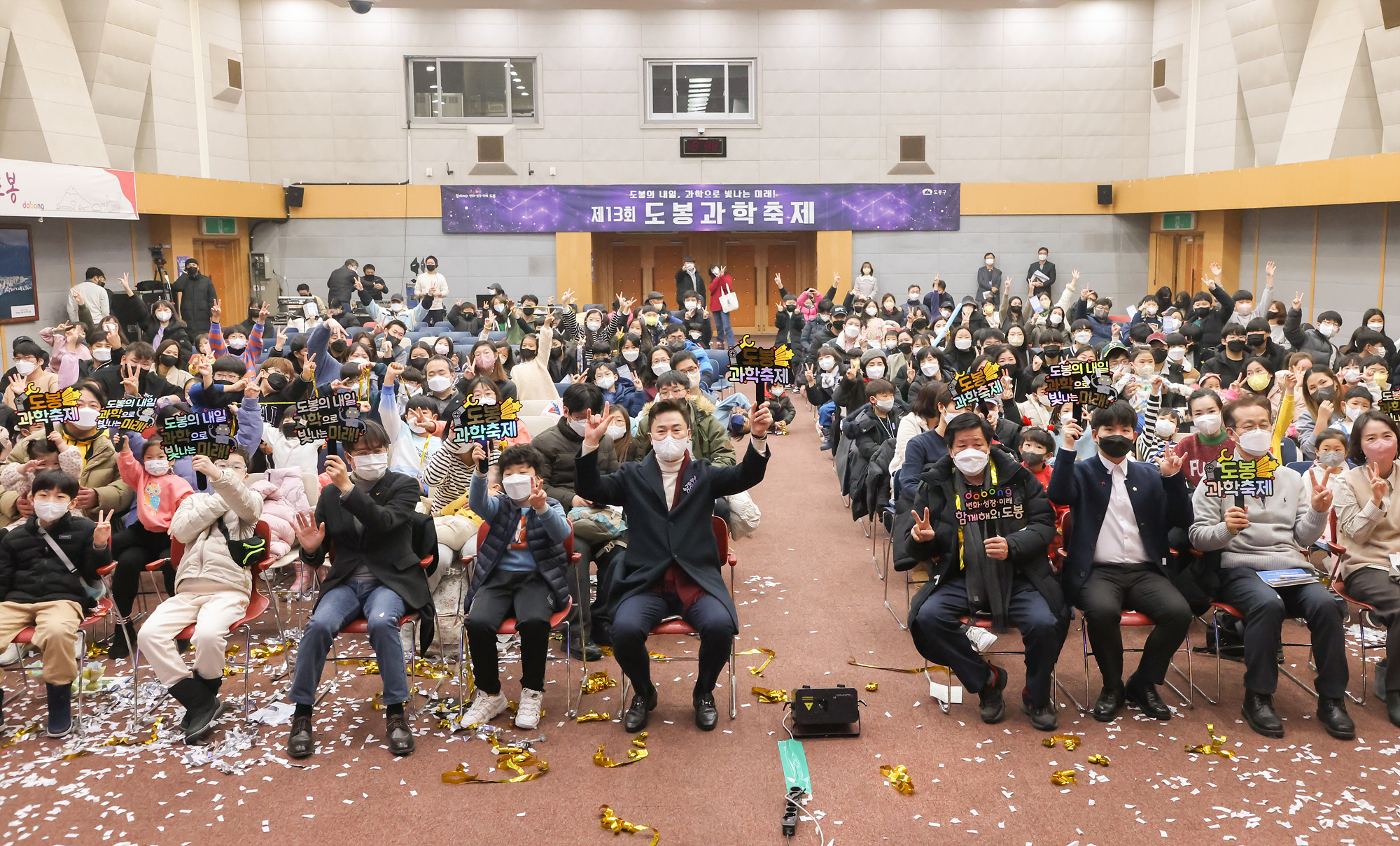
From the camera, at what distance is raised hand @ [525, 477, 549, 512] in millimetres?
4980

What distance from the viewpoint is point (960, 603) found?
502cm

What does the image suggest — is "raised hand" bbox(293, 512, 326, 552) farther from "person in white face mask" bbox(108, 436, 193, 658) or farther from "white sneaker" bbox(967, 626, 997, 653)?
"white sneaker" bbox(967, 626, 997, 653)

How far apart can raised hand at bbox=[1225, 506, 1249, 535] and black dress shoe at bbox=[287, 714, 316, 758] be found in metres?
4.16

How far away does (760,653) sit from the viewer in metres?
5.89

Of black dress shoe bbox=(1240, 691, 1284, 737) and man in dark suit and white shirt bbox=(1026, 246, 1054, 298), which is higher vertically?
man in dark suit and white shirt bbox=(1026, 246, 1054, 298)

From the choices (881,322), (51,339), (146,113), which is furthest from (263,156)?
(881,322)

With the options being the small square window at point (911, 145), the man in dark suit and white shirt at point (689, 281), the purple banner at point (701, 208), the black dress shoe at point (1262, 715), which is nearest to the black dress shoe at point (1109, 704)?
the black dress shoe at point (1262, 715)

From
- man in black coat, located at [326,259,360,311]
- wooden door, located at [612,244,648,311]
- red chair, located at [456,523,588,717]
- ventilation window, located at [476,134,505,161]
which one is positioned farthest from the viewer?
wooden door, located at [612,244,648,311]

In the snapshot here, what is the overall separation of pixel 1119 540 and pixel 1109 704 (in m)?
0.75

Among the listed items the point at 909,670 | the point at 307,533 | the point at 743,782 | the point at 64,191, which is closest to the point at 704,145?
the point at 64,191

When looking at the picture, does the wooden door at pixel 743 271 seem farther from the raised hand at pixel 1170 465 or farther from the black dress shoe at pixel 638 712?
the black dress shoe at pixel 638 712

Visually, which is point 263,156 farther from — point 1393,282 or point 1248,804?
point 1248,804

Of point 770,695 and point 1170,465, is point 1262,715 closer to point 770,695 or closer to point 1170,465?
point 1170,465

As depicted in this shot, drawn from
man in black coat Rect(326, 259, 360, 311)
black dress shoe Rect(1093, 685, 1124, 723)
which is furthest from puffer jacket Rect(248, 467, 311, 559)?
man in black coat Rect(326, 259, 360, 311)
